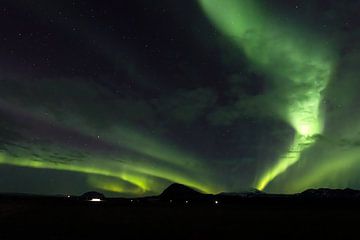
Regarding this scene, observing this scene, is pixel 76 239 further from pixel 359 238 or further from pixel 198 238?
pixel 359 238

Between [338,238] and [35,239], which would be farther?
[338,238]

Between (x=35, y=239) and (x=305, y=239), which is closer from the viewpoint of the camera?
(x=35, y=239)

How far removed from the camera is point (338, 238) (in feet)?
88.7

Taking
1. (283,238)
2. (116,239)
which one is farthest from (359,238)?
(116,239)

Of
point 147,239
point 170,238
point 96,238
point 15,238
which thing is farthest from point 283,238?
point 15,238

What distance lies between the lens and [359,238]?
26.4 metres

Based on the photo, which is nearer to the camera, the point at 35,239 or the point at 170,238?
the point at 35,239

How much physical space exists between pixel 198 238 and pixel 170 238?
2276 millimetres

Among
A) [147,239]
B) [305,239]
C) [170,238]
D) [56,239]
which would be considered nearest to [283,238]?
[305,239]

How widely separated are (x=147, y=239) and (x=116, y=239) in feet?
7.89

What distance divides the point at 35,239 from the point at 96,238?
4.51 m

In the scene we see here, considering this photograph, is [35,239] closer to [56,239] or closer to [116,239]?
[56,239]

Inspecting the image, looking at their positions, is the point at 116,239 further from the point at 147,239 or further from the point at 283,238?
the point at 283,238

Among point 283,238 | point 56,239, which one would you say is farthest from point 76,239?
point 283,238
